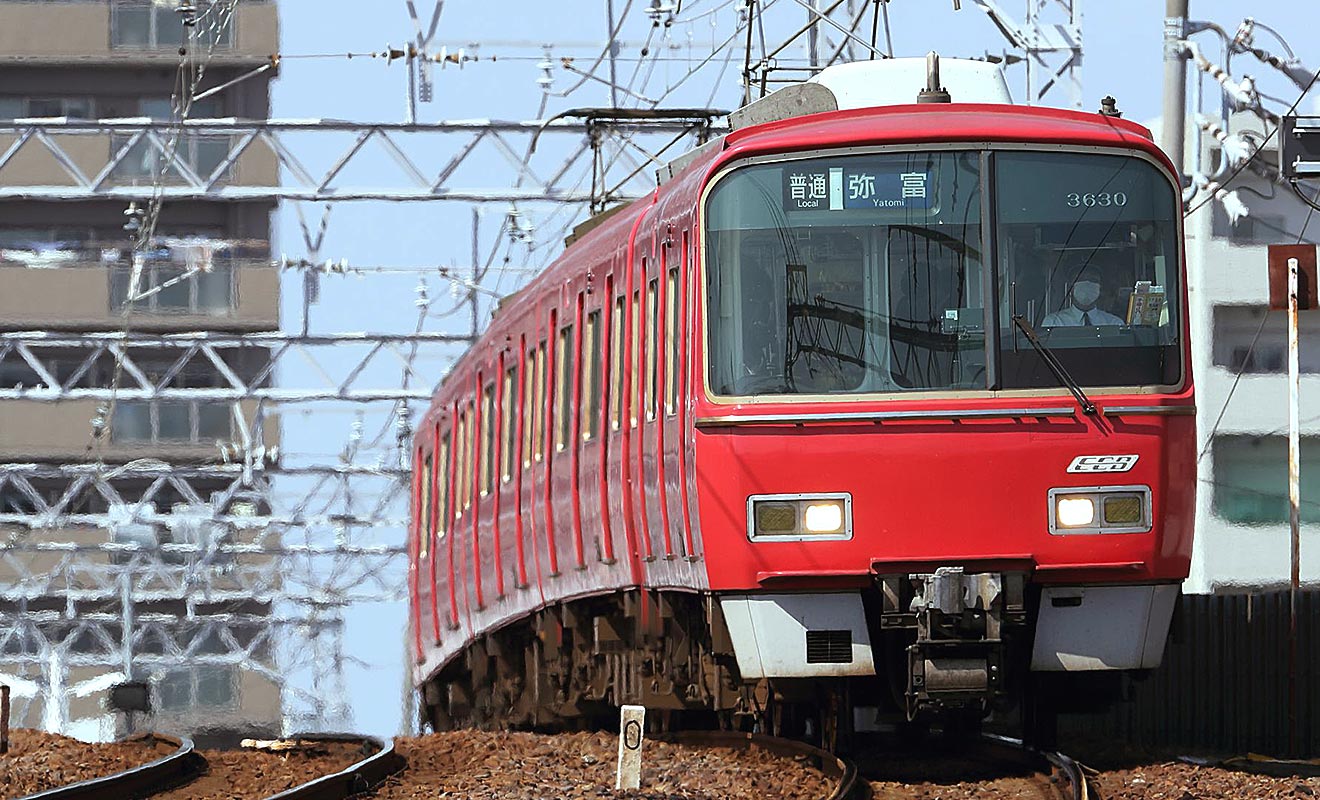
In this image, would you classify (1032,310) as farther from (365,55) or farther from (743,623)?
(365,55)

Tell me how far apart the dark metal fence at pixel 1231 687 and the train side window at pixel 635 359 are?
4.34m

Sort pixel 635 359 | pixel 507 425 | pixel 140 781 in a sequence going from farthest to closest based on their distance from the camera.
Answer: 1. pixel 507 425
2. pixel 140 781
3. pixel 635 359

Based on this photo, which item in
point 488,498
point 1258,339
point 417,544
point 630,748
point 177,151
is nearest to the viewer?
point 630,748

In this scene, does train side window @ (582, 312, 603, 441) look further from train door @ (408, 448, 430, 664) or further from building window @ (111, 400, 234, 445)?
building window @ (111, 400, 234, 445)

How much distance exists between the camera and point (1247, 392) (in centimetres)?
3762

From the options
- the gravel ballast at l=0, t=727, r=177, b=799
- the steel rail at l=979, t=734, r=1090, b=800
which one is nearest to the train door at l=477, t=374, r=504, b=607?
the gravel ballast at l=0, t=727, r=177, b=799

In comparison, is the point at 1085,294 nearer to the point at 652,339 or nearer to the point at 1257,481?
the point at 652,339

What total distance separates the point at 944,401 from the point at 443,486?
917cm

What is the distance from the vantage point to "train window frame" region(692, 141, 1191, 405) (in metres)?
10.6

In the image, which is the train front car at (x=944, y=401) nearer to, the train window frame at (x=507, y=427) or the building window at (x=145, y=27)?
the train window frame at (x=507, y=427)

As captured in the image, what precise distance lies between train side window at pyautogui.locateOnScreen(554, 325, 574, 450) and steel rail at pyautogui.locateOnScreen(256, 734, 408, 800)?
6.13 feet

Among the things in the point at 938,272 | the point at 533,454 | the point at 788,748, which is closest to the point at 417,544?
the point at 533,454

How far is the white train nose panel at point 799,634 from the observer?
1072 cm

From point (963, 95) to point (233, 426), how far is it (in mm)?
40705
